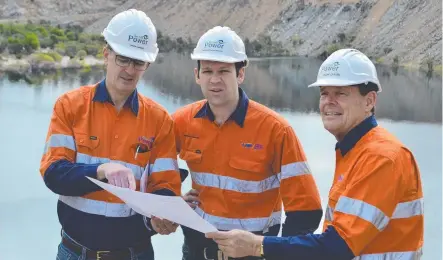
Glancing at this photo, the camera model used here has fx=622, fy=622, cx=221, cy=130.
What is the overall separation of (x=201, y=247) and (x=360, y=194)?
3.61 feet

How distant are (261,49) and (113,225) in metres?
53.4

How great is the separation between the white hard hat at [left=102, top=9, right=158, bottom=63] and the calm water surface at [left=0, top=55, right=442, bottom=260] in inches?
203

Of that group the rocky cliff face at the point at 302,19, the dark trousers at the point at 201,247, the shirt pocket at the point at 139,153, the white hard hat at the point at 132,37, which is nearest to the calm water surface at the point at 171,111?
the dark trousers at the point at 201,247

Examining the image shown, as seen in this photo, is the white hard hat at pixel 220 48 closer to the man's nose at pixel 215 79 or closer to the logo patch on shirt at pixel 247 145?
the man's nose at pixel 215 79

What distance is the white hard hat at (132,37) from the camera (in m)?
2.65

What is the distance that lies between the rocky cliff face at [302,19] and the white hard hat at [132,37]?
40.9 metres

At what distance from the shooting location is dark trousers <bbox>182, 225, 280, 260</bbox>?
2896 mm

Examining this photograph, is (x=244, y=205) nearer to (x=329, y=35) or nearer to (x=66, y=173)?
(x=66, y=173)

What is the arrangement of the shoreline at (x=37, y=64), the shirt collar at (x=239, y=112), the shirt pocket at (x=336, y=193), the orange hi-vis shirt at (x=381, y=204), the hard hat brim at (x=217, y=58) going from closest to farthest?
the orange hi-vis shirt at (x=381, y=204) < the shirt pocket at (x=336, y=193) < the hard hat brim at (x=217, y=58) < the shirt collar at (x=239, y=112) < the shoreline at (x=37, y=64)

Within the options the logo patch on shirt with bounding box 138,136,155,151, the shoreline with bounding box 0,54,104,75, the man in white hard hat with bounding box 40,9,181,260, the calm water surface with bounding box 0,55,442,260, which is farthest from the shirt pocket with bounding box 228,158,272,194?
the shoreline with bounding box 0,54,104,75

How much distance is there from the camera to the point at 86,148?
2641 millimetres

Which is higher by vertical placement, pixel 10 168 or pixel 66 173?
pixel 66 173

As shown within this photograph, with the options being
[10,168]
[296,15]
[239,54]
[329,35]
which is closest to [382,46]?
[329,35]

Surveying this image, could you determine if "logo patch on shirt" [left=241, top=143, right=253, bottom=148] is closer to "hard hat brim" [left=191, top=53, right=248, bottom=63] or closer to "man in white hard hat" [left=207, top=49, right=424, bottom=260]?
"hard hat brim" [left=191, top=53, right=248, bottom=63]
